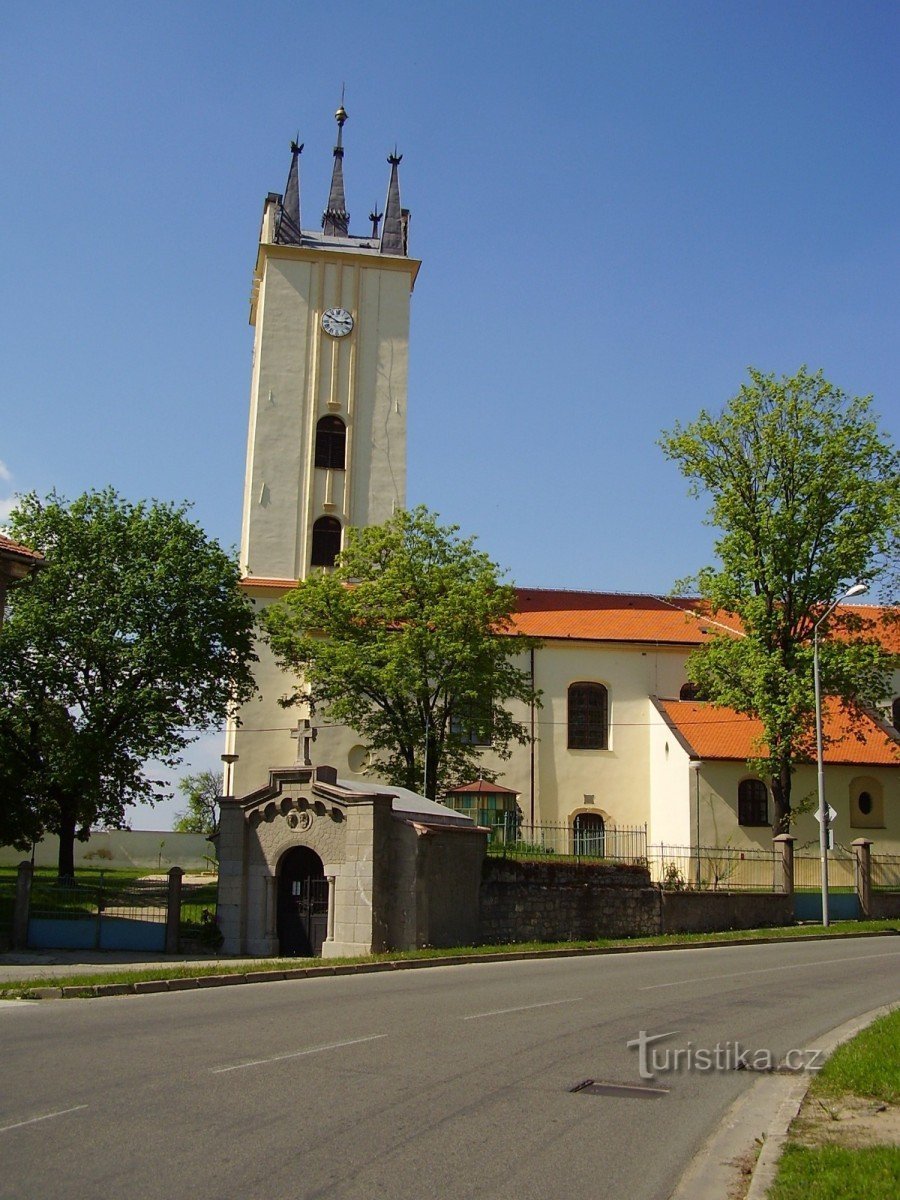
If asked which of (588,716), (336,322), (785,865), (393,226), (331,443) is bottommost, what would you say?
(785,865)

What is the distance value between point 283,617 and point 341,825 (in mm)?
14077

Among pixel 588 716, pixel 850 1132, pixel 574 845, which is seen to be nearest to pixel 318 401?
pixel 588 716

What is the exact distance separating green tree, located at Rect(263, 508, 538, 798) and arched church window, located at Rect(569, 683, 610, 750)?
7.17 m

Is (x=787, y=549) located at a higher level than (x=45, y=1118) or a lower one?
higher

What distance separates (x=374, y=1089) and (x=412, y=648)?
1017 inches

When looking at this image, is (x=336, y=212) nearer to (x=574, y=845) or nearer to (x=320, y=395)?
(x=320, y=395)

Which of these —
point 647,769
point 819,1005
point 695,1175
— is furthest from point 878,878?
A: point 695,1175

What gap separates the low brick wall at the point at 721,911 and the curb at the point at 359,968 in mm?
2066

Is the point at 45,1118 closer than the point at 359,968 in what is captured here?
Yes

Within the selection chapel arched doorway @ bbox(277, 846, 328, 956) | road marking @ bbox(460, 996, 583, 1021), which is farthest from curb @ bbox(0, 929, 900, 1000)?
road marking @ bbox(460, 996, 583, 1021)

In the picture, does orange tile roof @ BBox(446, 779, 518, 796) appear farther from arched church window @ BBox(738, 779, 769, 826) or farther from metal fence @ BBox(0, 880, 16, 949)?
metal fence @ BBox(0, 880, 16, 949)

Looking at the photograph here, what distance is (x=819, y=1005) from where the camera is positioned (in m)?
14.6

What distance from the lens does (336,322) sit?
47000 millimetres

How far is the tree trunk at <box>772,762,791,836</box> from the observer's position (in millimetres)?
35000
